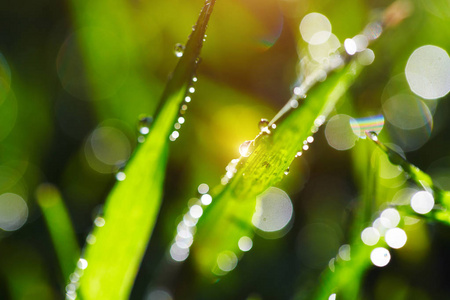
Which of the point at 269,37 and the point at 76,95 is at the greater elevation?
the point at 269,37

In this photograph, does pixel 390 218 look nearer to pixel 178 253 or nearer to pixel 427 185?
pixel 427 185

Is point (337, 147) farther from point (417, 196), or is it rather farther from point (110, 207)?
point (110, 207)

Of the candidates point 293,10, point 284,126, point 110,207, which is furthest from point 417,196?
point 293,10

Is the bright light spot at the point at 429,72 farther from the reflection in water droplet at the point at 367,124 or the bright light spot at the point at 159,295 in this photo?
the bright light spot at the point at 159,295

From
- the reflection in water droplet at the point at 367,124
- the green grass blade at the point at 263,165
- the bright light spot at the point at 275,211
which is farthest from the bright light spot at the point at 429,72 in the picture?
the green grass blade at the point at 263,165

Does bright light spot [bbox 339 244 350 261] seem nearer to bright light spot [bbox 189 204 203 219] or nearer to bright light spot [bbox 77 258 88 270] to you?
bright light spot [bbox 189 204 203 219]

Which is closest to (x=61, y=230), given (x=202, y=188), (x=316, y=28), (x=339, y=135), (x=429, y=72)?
(x=202, y=188)

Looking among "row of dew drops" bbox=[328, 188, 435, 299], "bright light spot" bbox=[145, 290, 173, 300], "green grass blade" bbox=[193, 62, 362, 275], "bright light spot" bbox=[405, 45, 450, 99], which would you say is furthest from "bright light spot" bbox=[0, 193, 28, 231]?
"bright light spot" bbox=[405, 45, 450, 99]
